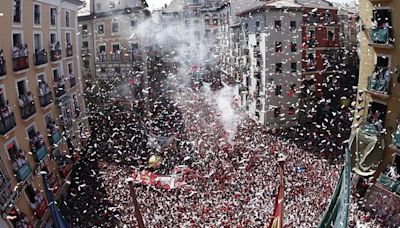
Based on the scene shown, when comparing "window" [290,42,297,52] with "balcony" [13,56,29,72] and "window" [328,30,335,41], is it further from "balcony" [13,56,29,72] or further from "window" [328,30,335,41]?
"balcony" [13,56,29,72]

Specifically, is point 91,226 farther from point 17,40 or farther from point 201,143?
point 201,143

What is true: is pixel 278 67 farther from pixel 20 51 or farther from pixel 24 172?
pixel 24 172

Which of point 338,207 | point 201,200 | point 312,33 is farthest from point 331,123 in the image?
point 338,207

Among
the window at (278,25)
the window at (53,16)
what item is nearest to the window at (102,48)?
the window at (53,16)

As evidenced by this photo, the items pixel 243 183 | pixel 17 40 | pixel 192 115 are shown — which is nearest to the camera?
pixel 17 40

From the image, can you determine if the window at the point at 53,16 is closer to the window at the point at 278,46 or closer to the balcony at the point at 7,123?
the balcony at the point at 7,123

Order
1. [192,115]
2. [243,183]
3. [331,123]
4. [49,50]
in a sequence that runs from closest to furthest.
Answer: [243,183], [49,50], [331,123], [192,115]

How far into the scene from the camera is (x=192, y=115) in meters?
27.7

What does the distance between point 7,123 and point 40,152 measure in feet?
8.27

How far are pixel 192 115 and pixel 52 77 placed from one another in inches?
453

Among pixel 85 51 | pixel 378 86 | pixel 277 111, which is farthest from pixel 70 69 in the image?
pixel 378 86

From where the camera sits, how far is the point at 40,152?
48.5 ft

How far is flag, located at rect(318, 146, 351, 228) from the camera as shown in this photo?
8.95 m

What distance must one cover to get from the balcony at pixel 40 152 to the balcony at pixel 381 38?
11.7 m
